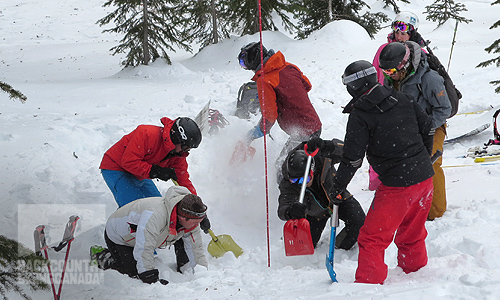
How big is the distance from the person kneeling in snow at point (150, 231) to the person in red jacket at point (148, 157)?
0.47 metres

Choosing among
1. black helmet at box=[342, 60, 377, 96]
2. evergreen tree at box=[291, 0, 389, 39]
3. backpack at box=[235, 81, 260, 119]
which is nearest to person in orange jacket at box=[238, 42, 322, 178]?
black helmet at box=[342, 60, 377, 96]

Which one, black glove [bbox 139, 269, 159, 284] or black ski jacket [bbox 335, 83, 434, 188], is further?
black glove [bbox 139, 269, 159, 284]

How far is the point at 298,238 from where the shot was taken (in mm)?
4188

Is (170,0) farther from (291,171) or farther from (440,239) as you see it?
(440,239)

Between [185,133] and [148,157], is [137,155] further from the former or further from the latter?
[185,133]

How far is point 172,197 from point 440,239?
2564 mm

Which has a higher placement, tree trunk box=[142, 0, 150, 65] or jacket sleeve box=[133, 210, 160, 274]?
jacket sleeve box=[133, 210, 160, 274]

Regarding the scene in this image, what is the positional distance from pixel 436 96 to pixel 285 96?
1.76m

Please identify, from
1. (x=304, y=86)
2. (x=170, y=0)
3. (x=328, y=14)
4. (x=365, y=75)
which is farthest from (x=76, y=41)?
(x=365, y=75)

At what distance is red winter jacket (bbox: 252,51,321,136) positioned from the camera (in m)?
5.17

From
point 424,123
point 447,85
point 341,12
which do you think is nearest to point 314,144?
point 424,123

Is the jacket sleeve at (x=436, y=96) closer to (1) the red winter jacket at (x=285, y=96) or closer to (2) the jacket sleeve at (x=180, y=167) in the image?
(1) the red winter jacket at (x=285, y=96)

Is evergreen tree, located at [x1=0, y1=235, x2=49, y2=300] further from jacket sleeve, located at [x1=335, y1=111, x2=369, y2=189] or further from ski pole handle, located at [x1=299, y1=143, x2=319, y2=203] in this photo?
ski pole handle, located at [x1=299, y1=143, x2=319, y2=203]

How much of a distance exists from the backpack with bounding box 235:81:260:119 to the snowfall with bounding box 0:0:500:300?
0.30 m
